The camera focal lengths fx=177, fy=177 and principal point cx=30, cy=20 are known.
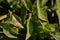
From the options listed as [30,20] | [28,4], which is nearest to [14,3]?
[28,4]

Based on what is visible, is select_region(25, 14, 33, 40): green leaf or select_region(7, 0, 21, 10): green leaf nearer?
select_region(25, 14, 33, 40): green leaf

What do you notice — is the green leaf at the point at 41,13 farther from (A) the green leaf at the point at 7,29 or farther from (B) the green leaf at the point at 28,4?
(A) the green leaf at the point at 7,29

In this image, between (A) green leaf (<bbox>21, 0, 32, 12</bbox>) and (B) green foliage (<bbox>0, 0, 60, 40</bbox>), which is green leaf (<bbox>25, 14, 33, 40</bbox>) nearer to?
(B) green foliage (<bbox>0, 0, 60, 40</bbox>)

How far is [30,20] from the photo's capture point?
1.26 metres

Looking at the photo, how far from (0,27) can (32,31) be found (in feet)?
0.80

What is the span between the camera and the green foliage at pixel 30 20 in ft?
→ 4.12

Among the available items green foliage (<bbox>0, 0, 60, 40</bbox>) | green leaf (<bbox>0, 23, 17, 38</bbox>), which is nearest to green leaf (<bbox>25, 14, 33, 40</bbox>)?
green foliage (<bbox>0, 0, 60, 40</bbox>)

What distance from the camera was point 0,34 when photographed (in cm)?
132

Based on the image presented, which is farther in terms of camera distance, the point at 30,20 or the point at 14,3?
the point at 14,3

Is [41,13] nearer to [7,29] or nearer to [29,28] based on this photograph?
[29,28]

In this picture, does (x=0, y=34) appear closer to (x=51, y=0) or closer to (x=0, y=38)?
(x=0, y=38)

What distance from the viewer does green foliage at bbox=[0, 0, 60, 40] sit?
49.5 inches

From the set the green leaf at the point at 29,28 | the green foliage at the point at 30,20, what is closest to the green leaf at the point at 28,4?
the green foliage at the point at 30,20

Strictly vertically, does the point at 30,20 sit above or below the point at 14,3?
below
